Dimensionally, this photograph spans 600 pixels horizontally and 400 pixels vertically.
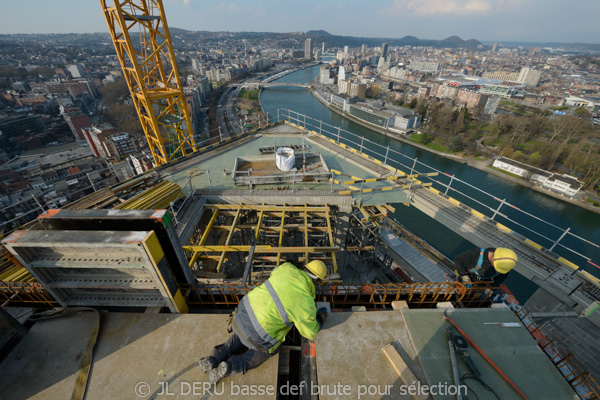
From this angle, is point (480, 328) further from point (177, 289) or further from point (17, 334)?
point (17, 334)

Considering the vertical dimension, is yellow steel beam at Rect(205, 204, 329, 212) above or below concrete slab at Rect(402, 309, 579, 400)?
below

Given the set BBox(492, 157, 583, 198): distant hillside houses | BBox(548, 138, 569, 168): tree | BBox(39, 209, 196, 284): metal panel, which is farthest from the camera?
BBox(548, 138, 569, 168): tree

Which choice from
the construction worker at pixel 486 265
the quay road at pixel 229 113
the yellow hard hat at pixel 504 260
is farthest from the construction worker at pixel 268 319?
the quay road at pixel 229 113

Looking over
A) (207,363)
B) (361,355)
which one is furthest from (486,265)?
(207,363)

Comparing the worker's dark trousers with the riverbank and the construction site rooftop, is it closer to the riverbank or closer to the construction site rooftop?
the construction site rooftop

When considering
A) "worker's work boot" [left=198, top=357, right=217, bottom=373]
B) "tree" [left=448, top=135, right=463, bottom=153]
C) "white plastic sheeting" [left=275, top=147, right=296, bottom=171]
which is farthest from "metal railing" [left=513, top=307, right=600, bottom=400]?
"tree" [left=448, top=135, right=463, bottom=153]

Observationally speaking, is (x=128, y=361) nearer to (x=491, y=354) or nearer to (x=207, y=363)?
(x=207, y=363)

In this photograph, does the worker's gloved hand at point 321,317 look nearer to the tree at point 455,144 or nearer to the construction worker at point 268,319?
the construction worker at point 268,319

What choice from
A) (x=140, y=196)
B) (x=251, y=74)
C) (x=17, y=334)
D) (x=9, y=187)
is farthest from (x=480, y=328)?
(x=251, y=74)
